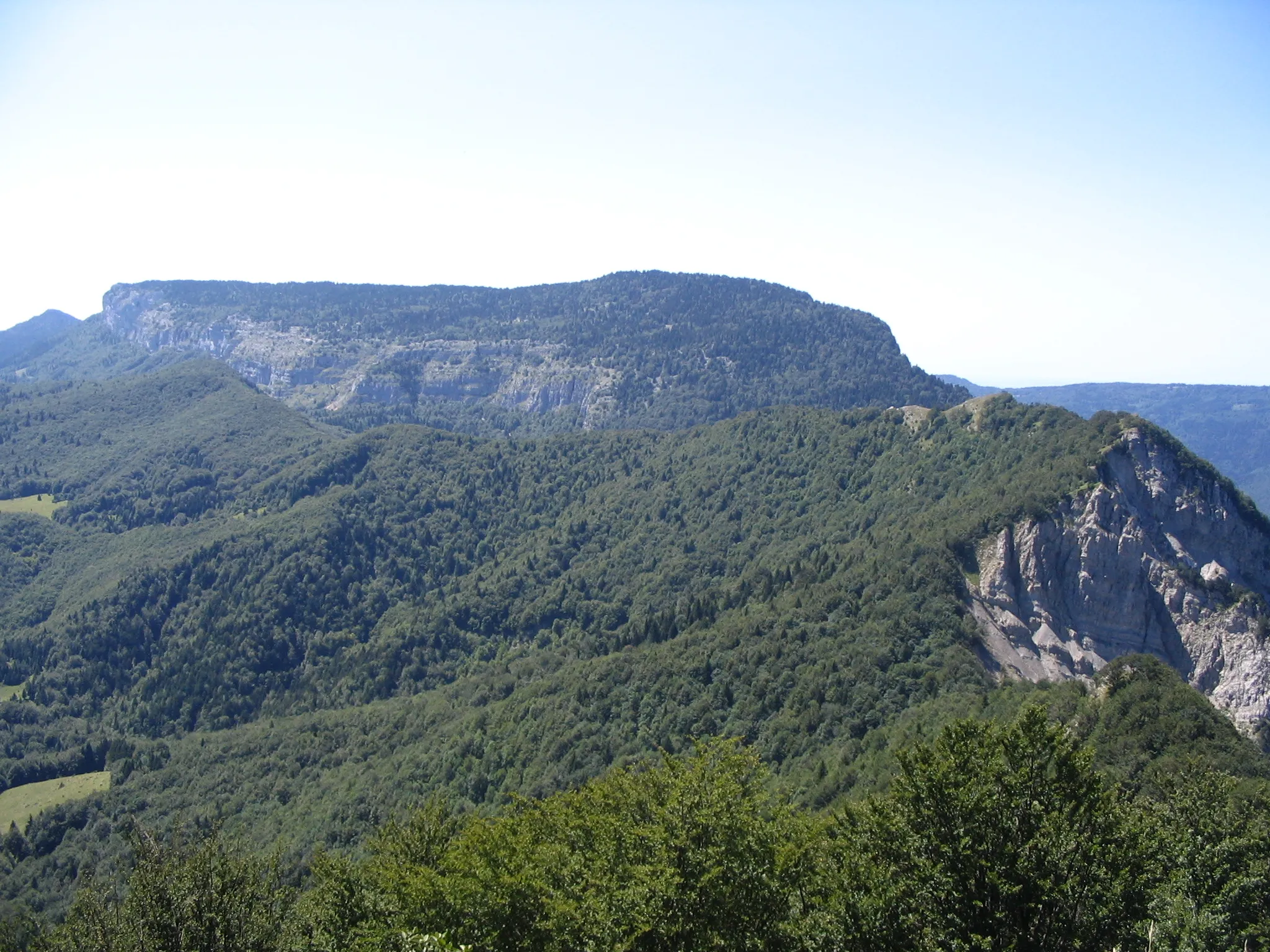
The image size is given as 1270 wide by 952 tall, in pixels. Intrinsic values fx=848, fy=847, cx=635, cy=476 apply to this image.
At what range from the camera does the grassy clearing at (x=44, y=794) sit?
502 ft

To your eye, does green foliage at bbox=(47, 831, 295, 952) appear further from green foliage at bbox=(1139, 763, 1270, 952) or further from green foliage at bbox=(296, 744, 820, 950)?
green foliage at bbox=(1139, 763, 1270, 952)

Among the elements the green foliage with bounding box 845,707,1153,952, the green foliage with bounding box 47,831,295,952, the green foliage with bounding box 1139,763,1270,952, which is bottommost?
the green foliage with bounding box 47,831,295,952

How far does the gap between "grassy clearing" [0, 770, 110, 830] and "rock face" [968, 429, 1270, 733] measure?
160583mm

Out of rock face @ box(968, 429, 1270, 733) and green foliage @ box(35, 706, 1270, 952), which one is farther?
rock face @ box(968, 429, 1270, 733)

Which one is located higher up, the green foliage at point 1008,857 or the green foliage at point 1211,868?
the green foliage at point 1008,857

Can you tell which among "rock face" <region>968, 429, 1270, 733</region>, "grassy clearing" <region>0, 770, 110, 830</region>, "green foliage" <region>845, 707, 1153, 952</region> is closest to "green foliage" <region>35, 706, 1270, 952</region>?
"green foliage" <region>845, 707, 1153, 952</region>

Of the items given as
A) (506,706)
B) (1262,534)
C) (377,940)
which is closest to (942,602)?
(1262,534)

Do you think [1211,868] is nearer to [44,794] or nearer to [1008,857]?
[1008,857]

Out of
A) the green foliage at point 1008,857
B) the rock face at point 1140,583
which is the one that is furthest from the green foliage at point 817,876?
the rock face at point 1140,583

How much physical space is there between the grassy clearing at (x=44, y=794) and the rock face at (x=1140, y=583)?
527ft

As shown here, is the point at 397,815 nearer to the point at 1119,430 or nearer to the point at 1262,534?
the point at 1119,430

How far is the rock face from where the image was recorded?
112 meters

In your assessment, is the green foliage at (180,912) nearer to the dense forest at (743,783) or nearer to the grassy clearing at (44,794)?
the dense forest at (743,783)

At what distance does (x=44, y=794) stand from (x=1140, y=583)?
193283mm
